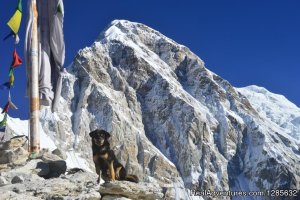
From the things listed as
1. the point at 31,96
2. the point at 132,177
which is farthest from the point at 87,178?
the point at 31,96

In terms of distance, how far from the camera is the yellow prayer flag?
23.0 m

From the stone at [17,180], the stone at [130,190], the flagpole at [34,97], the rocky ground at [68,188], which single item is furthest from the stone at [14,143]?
the stone at [130,190]

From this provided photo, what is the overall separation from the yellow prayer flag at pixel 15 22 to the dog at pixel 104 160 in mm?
8589

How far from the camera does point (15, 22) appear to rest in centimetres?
2300

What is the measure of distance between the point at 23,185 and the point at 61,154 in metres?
7.35

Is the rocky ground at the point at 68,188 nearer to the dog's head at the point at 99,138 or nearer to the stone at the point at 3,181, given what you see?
the stone at the point at 3,181

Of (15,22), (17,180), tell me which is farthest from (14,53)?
(17,180)

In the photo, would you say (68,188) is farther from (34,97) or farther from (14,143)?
(14,143)

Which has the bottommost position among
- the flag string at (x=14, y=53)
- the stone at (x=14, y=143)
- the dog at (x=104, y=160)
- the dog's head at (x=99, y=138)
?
the dog at (x=104, y=160)

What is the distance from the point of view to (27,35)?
69.9 feet

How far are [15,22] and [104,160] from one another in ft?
30.1

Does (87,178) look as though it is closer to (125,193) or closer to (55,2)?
(125,193)

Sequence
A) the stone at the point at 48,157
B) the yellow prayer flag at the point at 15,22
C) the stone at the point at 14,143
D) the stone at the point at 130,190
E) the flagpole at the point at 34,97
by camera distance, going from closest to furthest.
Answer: the stone at the point at 130,190 → the stone at the point at 48,157 → the flagpole at the point at 34,97 → the stone at the point at 14,143 → the yellow prayer flag at the point at 15,22

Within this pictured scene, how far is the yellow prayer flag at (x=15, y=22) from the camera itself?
23.0m
